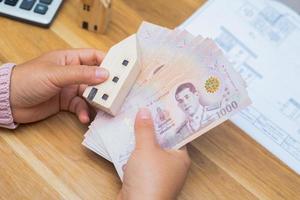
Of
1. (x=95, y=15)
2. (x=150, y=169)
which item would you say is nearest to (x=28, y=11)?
(x=95, y=15)

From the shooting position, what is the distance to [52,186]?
609 millimetres

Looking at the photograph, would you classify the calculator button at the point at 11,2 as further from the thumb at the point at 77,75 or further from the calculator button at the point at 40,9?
the thumb at the point at 77,75

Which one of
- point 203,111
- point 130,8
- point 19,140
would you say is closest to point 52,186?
point 19,140

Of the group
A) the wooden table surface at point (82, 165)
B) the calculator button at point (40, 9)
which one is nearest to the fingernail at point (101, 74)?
the wooden table surface at point (82, 165)

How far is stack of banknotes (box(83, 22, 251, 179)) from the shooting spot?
2.03ft

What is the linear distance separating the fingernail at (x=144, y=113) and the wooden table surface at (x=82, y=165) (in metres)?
0.09

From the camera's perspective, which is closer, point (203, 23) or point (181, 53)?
point (181, 53)

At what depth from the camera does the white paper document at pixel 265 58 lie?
70cm

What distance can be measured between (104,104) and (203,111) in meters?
0.14

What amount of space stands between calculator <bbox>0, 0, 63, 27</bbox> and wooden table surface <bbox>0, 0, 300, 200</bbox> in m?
0.03

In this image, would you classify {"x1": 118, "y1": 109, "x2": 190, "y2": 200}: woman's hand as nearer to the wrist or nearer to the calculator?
the wrist

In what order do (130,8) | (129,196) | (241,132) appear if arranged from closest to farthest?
(129,196), (241,132), (130,8)

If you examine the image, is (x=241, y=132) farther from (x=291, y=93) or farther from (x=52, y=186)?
(x=52, y=186)

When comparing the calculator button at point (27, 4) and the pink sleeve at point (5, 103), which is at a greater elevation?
the calculator button at point (27, 4)
